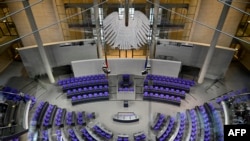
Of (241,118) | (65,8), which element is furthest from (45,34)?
(241,118)

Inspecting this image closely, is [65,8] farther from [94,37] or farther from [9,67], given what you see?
[9,67]

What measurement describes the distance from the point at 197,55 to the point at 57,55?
11.0 meters

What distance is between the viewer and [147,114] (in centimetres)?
1614

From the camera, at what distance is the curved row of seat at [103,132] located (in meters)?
14.5

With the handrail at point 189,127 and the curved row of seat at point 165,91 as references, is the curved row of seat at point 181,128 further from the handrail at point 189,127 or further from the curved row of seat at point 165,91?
the curved row of seat at point 165,91

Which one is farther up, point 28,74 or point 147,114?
point 28,74

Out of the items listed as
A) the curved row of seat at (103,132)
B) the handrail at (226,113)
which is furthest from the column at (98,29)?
the handrail at (226,113)

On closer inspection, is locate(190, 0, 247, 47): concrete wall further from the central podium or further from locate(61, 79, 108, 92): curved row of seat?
locate(61, 79, 108, 92): curved row of seat

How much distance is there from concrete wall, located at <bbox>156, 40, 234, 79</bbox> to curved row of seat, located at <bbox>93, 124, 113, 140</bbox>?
7.51 meters

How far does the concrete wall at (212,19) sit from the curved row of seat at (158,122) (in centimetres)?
709

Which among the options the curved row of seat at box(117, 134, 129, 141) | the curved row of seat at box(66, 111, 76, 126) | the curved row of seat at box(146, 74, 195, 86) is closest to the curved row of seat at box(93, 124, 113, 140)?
the curved row of seat at box(117, 134, 129, 141)

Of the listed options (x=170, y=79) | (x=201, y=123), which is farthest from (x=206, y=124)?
(x=170, y=79)

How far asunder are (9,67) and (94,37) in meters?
7.85

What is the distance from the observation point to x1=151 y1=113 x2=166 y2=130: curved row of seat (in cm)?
1499
